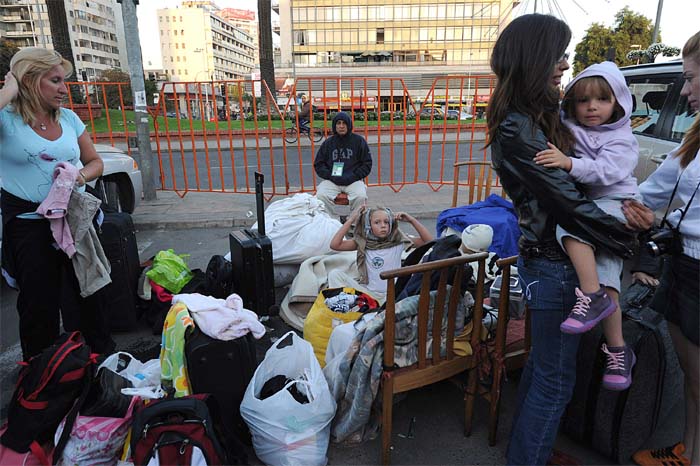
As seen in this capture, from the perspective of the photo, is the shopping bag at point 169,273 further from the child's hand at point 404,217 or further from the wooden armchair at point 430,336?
the wooden armchair at point 430,336

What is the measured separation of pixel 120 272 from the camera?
11.5 feet

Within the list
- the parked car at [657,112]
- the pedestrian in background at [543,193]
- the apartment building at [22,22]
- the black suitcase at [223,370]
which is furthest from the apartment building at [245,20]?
the pedestrian in background at [543,193]

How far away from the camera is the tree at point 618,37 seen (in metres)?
29.3

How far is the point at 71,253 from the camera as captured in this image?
8.69 ft

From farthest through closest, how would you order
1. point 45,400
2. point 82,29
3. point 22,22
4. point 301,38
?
point 82,29 → point 22,22 → point 301,38 → point 45,400

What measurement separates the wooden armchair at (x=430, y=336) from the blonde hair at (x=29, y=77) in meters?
2.15

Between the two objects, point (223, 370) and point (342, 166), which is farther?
point (342, 166)

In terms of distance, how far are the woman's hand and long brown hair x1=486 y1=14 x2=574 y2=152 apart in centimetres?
30

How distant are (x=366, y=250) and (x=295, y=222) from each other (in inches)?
48.0

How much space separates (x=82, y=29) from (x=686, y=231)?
10339 centimetres

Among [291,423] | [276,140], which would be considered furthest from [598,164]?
[276,140]

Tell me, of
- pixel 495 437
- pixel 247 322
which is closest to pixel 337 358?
pixel 247 322

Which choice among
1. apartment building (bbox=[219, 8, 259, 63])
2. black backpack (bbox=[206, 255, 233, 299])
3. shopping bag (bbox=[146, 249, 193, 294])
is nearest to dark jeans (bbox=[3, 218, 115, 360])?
shopping bag (bbox=[146, 249, 193, 294])

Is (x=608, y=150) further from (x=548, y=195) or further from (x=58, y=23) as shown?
(x=58, y=23)
